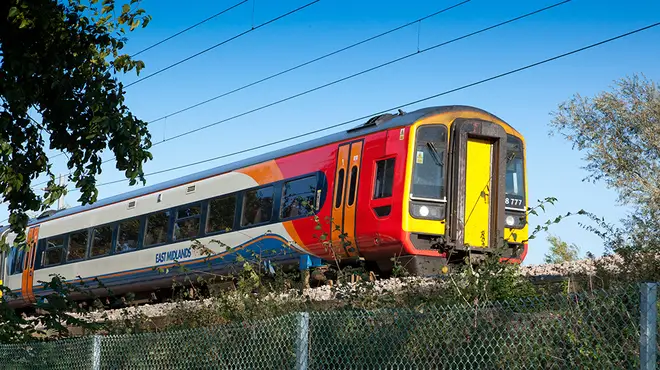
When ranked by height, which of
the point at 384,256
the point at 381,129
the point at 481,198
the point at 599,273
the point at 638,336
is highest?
the point at 381,129

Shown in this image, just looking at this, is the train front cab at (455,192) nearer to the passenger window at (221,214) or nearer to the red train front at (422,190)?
the red train front at (422,190)

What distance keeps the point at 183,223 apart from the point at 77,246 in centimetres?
510

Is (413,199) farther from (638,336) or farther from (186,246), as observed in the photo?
(638,336)

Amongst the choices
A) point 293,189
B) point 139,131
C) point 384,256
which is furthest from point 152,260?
point 139,131

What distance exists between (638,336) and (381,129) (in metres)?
9.61

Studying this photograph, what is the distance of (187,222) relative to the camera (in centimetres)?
1755

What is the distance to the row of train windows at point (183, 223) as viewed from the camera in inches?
588

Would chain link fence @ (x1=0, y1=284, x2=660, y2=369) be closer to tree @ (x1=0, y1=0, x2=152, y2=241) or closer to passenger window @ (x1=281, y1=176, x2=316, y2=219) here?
tree @ (x1=0, y1=0, x2=152, y2=241)

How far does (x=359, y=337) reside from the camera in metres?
5.77

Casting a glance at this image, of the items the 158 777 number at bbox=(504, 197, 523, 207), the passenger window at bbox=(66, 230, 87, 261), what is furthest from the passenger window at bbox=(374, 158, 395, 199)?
the passenger window at bbox=(66, 230, 87, 261)

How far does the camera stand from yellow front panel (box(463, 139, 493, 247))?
13.7m

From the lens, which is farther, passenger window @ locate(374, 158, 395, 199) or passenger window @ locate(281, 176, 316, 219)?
passenger window @ locate(281, 176, 316, 219)

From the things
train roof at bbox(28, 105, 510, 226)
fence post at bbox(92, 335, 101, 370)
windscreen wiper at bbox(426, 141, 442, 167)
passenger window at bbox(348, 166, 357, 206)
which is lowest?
fence post at bbox(92, 335, 101, 370)

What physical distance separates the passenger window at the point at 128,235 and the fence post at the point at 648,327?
15.9m
